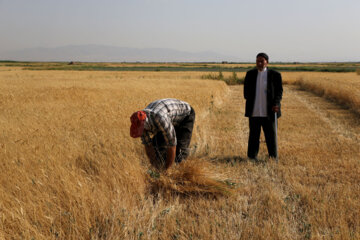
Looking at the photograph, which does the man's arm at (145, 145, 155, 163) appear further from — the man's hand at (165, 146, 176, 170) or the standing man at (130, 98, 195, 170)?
the man's hand at (165, 146, 176, 170)

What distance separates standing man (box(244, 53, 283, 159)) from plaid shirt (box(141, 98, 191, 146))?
1.89 metres

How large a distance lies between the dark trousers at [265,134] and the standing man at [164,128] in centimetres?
182

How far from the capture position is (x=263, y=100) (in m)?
6.14

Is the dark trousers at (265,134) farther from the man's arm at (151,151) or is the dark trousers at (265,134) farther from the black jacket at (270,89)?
the man's arm at (151,151)

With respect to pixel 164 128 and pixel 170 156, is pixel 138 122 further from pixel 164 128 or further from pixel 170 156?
pixel 170 156

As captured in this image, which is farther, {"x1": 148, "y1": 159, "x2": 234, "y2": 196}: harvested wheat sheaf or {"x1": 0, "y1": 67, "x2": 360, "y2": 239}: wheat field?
{"x1": 148, "y1": 159, "x2": 234, "y2": 196}: harvested wheat sheaf

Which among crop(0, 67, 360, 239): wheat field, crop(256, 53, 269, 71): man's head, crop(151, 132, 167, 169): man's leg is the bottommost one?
crop(0, 67, 360, 239): wheat field

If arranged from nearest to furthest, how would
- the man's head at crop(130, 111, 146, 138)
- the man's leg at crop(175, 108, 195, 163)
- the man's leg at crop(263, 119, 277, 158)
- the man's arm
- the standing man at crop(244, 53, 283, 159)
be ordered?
the man's head at crop(130, 111, 146, 138) < the man's arm < the man's leg at crop(175, 108, 195, 163) < the standing man at crop(244, 53, 283, 159) < the man's leg at crop(263, 119, 277, 158)

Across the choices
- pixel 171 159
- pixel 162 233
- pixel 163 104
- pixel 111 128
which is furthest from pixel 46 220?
pixel 111 128

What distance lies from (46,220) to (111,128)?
432 cm

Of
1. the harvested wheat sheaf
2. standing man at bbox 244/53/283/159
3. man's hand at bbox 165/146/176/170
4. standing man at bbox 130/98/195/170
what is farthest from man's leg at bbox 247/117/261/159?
man's hand at bbox 165/146/176/170

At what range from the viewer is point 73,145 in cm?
540

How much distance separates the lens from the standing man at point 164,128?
12.1 ft

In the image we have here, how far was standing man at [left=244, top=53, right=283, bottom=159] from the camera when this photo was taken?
604 centimetres
